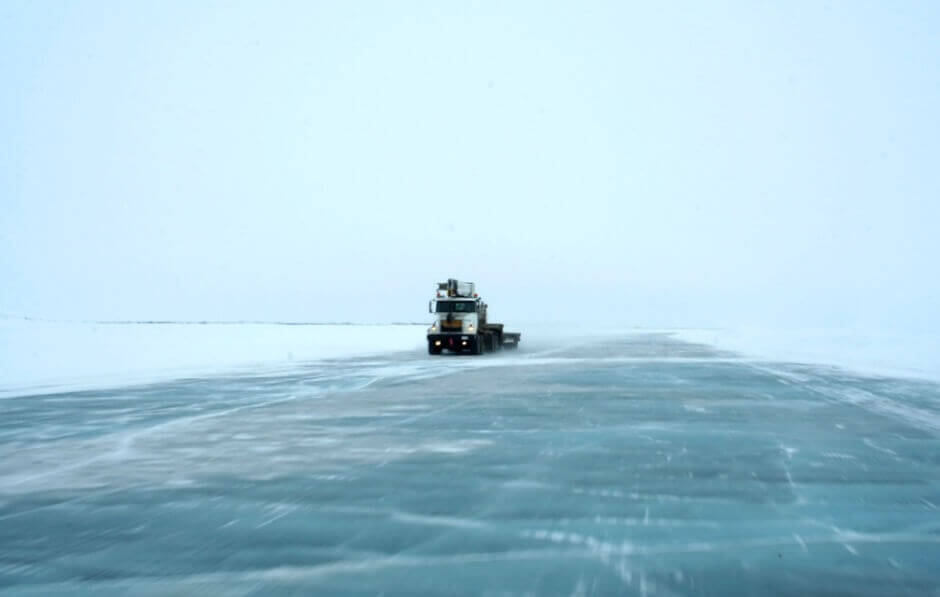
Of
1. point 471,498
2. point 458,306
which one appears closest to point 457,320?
A: point 458,306

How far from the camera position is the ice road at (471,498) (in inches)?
252

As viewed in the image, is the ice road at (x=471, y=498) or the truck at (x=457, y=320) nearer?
the ice road at (x=471, y=498)

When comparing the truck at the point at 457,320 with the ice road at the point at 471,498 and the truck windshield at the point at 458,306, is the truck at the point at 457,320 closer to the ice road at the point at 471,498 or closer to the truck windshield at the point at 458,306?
the truck windshield at the point at 458,306

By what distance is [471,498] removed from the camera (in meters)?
9.40

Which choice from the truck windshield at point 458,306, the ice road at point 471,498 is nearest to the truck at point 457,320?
the truck windshield at point 458,306

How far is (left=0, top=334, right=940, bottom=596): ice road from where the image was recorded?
6395mm

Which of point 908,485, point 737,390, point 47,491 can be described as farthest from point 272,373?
point 908,485

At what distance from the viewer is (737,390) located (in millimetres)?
24578

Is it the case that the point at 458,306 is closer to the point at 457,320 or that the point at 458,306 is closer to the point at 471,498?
the point at 457,320

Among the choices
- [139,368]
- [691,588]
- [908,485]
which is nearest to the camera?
[691,588]

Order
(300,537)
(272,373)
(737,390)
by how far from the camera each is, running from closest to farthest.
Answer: (300,537) < (737,390) < (272,373)

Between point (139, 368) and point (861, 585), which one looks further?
point (139, 368)

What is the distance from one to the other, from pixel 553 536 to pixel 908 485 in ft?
16.8

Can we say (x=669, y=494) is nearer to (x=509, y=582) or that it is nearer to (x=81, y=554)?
(x=509, y=582)
